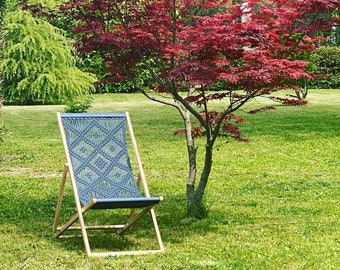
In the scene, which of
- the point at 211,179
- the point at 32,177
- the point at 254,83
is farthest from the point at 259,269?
the point at 32,177

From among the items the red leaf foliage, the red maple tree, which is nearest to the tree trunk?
the red maple tree

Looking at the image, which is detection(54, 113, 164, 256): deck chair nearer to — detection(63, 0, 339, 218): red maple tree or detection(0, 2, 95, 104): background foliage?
detection(63, 0, 339, 218): red maple tree

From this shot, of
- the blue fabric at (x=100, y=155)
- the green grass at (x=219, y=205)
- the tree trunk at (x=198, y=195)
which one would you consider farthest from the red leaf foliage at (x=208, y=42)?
the green grass at (x=219, y=205)

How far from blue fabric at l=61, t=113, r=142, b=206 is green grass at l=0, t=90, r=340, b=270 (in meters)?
0.39

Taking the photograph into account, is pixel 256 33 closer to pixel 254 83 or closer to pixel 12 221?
pixel 254 83

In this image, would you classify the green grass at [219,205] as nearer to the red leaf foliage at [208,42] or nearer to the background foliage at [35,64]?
the red leaf foliage at [208,42]

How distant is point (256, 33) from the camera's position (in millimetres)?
6078

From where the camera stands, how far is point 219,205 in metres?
7.67

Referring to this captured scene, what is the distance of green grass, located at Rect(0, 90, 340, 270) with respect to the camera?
5.59 m

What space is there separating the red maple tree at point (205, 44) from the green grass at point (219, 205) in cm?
67

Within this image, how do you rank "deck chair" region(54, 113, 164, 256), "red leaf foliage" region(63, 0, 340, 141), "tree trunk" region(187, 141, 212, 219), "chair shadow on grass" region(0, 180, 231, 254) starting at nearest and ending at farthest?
1. "red leaf foliage" region(63, 0, 340, 141)
2. "chair shadow on grass" region(0, 180, 231, 254)
3. "deck chair" region(54, 113, 164, 256)
4. "tree trunk" region(187, 141, 212, 219)

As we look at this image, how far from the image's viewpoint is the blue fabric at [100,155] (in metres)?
6.37

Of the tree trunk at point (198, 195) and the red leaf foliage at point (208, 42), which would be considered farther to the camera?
the tree trunk at point (198, 195)

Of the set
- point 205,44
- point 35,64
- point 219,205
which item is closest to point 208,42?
point 205,44
